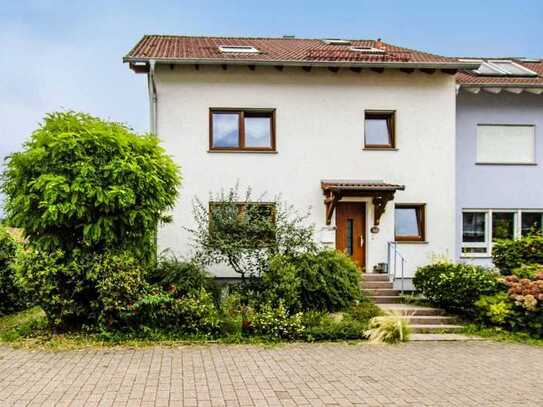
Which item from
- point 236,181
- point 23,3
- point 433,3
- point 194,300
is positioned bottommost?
point 194,300

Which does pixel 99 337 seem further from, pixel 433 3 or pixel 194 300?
pixel 433 3

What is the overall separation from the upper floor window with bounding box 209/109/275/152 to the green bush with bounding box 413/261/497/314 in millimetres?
→ 5446

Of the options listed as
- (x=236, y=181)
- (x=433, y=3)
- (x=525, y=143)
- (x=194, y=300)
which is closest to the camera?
(x=194, y=300)

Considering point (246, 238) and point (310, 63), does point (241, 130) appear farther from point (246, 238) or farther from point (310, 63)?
point (246, 238)

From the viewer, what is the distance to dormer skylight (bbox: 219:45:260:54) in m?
14.4

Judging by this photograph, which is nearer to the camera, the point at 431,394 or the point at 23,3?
the point at 431,394

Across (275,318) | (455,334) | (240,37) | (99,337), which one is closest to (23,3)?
(240,37)

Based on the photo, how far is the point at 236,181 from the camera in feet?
43.8

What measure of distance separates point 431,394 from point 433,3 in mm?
14694

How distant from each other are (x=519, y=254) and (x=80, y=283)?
10179 millimetres

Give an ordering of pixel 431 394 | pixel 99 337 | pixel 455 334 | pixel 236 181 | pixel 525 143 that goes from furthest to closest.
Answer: pixel 525 143
pixel 236 181
pixel 455 334
pixel 99 337
pixel 431 394

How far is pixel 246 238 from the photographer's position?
11.2 metres

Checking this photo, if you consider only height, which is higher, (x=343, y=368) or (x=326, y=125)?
(x=326, y=125)

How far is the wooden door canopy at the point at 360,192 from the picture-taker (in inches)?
506
